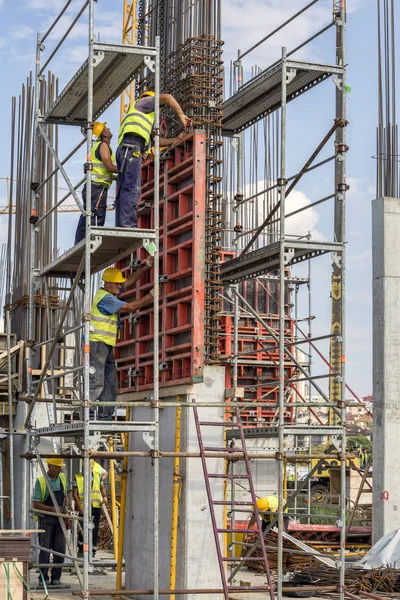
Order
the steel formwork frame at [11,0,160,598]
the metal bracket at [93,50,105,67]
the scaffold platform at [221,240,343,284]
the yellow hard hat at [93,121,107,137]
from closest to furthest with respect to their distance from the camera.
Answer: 1. the steel formwork frame at [11,0,160,598]
2. the metal bracket at [93,50,105,67]
3. the scaffold platform at [221,240,343,284]
4. the yellow hard hat at [93,121,107,137]

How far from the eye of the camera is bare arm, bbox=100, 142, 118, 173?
1322 centimetres

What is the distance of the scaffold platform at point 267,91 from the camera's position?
12.9m

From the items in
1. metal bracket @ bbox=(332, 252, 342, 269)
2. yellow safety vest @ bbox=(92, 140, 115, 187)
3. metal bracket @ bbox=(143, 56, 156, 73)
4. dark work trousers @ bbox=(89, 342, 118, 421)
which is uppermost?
metal bracket @ bbox=(143, 56, 156, 73)

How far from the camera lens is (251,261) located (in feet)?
45.4

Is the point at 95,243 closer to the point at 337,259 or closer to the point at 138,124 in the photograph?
the point at 138,124

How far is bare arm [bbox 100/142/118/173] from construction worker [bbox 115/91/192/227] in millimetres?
95

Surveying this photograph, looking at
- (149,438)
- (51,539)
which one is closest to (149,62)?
(149,438)

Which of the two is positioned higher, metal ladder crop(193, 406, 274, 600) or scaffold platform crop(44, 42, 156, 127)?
scaffold platform crop(44, 42, 156, 127)

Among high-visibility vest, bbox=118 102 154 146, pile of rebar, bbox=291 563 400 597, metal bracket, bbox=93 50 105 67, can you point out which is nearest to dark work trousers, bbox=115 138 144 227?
high-visibility vest, bbox=118 102 154 146

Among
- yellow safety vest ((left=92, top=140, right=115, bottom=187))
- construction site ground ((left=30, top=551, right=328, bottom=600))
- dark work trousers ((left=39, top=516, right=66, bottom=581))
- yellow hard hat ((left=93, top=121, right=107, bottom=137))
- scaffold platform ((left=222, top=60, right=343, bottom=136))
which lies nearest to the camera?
scaffold platform ((left=222, top=60, right=343, bottom=136))

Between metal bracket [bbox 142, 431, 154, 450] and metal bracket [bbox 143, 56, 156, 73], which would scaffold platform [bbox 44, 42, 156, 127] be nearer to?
metal bracket [bbox 143, 56, 156, 73]

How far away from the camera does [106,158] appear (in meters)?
13.3

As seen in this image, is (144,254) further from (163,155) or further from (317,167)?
(317,167)

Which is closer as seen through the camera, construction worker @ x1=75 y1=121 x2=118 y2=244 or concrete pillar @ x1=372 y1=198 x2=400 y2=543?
construction worker @ x1=75 y1=121 x2=118 y2=244
